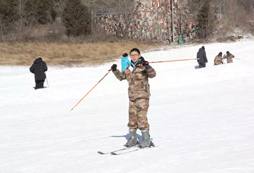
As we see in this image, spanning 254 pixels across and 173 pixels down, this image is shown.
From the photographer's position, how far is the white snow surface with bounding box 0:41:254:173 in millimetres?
5223

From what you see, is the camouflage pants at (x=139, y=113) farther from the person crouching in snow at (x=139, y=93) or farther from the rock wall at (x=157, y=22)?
the rock wall at (x=157, y=22)

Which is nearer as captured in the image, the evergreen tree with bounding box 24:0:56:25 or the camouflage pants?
the camouflage pants

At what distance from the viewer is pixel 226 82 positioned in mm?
15344

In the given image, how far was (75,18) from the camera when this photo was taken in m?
34.8

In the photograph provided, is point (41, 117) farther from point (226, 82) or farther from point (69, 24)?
point (69, 24)

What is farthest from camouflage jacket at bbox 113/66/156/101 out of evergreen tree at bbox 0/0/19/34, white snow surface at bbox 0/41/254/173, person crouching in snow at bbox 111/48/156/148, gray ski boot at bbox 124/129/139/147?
evergreen tree at bbox 0/0/19/34

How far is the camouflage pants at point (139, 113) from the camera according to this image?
237 inches

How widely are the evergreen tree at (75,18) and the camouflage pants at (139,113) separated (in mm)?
29323

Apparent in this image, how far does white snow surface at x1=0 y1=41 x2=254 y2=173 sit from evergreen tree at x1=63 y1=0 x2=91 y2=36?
1864 centimetres

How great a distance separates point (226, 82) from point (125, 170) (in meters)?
11.3

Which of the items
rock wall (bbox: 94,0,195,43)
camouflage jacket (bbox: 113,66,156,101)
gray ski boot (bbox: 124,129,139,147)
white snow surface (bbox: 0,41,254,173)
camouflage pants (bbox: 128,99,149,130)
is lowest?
white snow surface (bbox: 0,41,254,173)

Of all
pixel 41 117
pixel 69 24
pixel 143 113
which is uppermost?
pixel 69 24

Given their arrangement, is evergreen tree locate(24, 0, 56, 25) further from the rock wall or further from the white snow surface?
the white snow surface

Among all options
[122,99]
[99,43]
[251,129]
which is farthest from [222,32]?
[251,129]
